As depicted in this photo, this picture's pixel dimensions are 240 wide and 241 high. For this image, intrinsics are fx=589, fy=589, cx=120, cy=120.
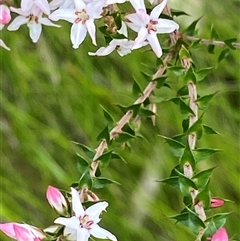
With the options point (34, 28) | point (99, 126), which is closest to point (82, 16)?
point (34, 28)

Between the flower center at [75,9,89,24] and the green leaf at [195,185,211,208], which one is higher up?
the flower center at [75,9,89,24]

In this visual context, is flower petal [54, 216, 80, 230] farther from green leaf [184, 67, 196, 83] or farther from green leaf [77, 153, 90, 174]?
green leaf [184, 67, 196, 83]

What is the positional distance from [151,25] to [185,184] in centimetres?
16

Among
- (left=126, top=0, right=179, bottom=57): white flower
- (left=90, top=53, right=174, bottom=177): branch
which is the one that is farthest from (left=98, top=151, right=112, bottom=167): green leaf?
(left=126, top=0, right=179, bottom=57): white flower

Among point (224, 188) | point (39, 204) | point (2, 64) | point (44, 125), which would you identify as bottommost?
point (224, 188)

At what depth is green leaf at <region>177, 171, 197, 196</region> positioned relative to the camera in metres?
0.55

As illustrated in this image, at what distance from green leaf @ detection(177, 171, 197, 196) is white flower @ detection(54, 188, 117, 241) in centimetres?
8

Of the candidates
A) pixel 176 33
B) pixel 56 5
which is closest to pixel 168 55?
pixel 176 33

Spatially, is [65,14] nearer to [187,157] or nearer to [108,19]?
[108,19]

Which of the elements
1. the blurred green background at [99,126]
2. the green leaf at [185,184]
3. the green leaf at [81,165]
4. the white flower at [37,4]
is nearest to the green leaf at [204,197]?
the green leaf at [185,184]

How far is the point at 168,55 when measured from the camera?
687 millimetres

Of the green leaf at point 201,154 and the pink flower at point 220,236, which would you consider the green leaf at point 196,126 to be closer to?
the green leaf at point 201,154

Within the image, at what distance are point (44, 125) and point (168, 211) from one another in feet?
1.04

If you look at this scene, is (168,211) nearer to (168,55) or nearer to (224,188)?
(224,188)
